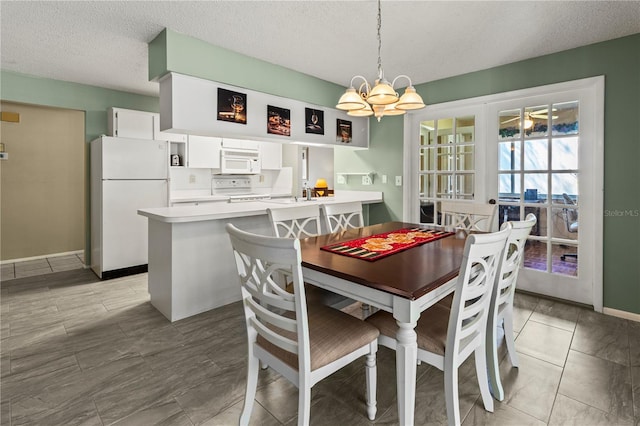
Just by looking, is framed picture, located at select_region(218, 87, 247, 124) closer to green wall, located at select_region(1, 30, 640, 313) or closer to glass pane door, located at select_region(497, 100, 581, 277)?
green wall, located at select_region(1, 30, 640, 313)

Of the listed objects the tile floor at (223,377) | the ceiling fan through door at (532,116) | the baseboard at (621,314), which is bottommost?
the tile floor at (223,377)

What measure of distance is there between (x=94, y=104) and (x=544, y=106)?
5169mm

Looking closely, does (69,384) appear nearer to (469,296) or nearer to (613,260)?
(469,296)

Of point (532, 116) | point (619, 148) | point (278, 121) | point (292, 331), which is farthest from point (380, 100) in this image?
point (619, 148)

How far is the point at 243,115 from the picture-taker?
3.34 meters

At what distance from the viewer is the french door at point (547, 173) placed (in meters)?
2.94

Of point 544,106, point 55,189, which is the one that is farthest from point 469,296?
point 55,189

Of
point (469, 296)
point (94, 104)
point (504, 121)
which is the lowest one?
point (469, 296)

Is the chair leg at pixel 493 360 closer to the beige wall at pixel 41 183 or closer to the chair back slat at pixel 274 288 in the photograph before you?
the chair back slat at pixel 274 288

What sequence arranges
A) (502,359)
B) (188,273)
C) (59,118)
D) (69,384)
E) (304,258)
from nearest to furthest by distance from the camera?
(304,258) < (69,384) < (502,359) < (188,273) < (59,118)

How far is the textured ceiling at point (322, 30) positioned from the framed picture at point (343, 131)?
0.87 m

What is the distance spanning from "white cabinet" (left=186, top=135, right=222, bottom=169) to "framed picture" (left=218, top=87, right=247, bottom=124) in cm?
174

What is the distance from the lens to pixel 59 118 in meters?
5.02

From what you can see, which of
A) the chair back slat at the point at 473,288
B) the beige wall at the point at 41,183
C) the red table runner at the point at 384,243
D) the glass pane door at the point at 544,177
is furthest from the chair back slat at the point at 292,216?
the beige wall at the point at 41,183
